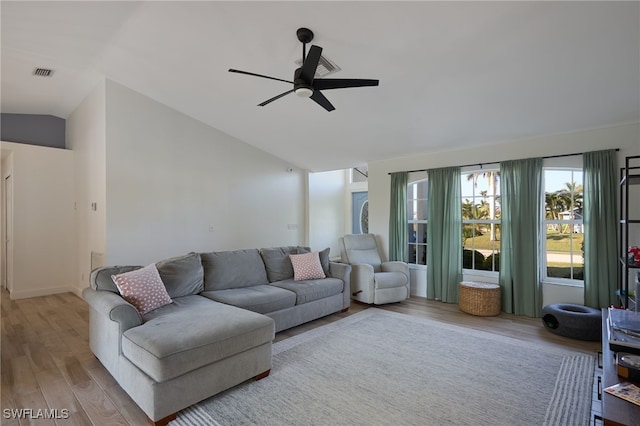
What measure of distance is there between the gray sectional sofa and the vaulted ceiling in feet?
7.68

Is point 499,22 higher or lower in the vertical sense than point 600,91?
higher

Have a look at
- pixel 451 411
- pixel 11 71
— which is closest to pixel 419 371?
pixel 451 411

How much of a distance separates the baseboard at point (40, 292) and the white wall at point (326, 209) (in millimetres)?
4426

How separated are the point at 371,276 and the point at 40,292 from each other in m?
5.46

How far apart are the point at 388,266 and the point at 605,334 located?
303 cm

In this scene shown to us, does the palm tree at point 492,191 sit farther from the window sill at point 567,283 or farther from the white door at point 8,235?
the white door at point 8,235

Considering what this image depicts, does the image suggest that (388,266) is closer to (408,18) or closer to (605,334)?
(605,334)

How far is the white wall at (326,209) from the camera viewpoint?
7.31 metres

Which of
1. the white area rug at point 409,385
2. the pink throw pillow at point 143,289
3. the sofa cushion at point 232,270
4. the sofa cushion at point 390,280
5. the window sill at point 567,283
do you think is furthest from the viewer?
the sofa cushion at point 390,280

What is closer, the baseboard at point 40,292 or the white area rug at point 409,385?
the white area rug at point 409,385

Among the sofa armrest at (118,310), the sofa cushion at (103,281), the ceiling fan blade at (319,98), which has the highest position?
the ceiling fan blade at (319,98)

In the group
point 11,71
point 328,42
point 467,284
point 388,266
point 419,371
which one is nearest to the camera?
point 419,371

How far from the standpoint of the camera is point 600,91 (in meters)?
3.17

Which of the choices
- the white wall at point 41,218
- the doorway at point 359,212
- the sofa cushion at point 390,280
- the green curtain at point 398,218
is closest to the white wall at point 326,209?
the doorway at point 359,212
